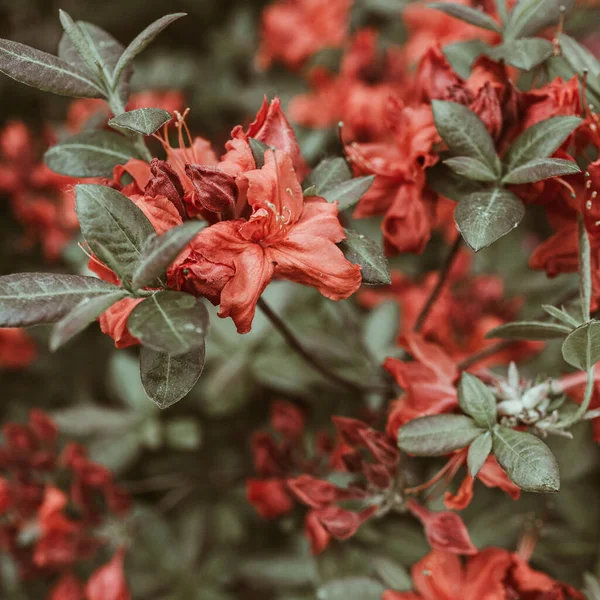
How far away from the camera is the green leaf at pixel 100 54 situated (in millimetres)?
1028

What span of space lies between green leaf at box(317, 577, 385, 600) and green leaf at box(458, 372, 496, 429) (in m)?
0.41

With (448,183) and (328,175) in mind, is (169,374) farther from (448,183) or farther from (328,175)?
(448,183)

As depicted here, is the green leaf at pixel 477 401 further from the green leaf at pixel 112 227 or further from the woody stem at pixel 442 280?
the green leaf at pixel 112 227

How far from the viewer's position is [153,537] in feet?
5.14

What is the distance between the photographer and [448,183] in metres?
1.08

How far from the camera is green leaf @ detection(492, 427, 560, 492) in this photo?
83 centimetres

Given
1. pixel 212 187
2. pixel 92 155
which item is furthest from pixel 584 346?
pixel 92 155

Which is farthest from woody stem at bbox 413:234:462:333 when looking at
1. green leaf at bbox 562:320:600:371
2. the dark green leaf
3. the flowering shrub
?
green leaf at bbox 562:320:600:371

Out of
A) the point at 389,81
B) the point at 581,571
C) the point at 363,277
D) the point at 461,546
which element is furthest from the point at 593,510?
the point at 389,81

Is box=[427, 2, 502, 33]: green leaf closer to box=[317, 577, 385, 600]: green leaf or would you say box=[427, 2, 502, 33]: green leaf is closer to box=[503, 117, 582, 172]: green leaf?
box=[503, 117, 582, 172]: green leaf

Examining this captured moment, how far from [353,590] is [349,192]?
2.20 feet

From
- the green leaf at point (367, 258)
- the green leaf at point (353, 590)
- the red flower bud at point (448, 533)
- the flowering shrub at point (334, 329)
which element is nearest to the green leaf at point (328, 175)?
the flowering shrub at point (334, 329)

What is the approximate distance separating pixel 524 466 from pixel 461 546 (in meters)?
0.26

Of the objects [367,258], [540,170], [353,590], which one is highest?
[540,170]
